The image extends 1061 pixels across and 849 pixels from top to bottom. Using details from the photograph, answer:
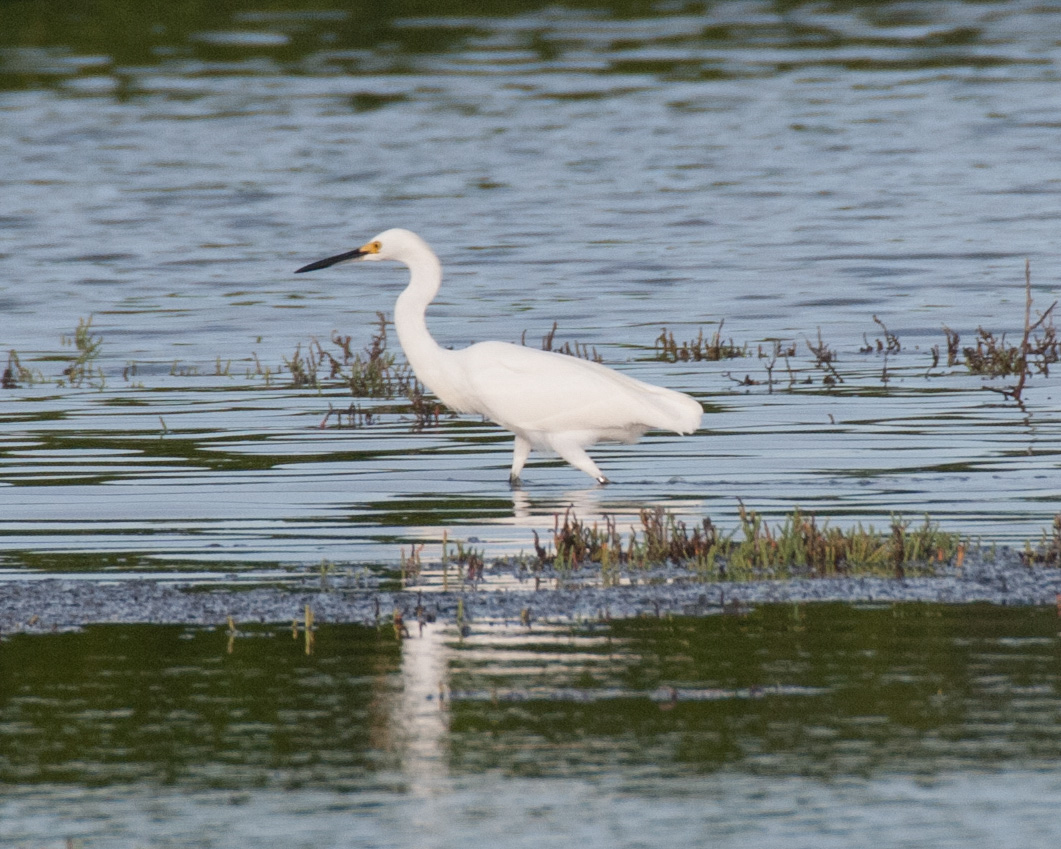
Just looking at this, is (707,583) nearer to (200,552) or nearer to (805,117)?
(200,552)

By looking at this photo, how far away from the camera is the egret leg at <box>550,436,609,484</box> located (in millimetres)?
12055

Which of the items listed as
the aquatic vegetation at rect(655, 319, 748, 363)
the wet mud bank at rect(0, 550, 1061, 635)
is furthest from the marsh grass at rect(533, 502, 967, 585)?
the aquatic vegetation at rect(655, 319, 748, 363)

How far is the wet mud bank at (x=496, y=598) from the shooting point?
26.8ft

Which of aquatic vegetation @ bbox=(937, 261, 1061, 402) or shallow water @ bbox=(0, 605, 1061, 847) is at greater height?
aquatic vegetation @ bbox=(937, 261, 1061, 402)

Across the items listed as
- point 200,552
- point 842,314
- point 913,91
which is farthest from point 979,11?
point 200,552

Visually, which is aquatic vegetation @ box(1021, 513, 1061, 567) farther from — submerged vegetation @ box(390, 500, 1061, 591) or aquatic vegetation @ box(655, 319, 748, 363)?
aquatic vegetation @ box(655, 319, 748, 363)

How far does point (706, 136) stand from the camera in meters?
36.7

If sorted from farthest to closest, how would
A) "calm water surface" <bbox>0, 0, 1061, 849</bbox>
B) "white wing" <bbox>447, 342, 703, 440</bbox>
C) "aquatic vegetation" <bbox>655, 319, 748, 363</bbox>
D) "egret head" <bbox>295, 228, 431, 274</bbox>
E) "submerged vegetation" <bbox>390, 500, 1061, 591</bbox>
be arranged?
"aquatic vegetation" <bbox>655, 319, 748, 363</bbox> → "egret head" <bbox>295, 228, 431, 274</bbox> → "white wing" <bbox>447, 342, 703, 440</bbox> → "submerged vegetation" <bbox>390, 500, 1061, 591</bbox> → "calm water surface" <bbox>0, 0, 1061, 849</bbox>

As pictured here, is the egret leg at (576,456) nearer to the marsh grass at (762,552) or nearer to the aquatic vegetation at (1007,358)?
the marsh grass at (762,552)

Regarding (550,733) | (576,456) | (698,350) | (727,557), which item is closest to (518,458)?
(576,456)

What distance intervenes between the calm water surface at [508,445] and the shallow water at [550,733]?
0.06 feet

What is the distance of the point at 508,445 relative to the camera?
45.4ft

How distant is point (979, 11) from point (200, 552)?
51242 mm

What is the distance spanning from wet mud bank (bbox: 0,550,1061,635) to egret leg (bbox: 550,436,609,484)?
3153 mm
